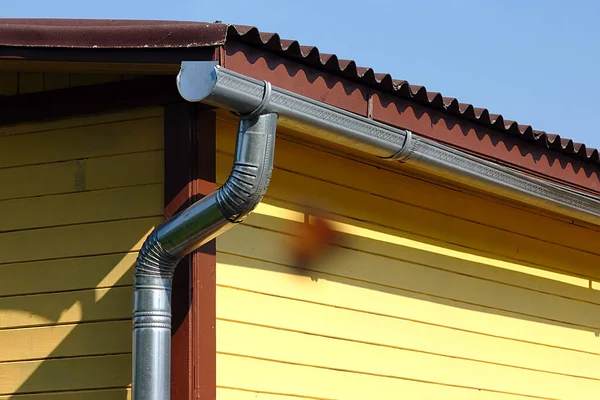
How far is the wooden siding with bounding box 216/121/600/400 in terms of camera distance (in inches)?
195

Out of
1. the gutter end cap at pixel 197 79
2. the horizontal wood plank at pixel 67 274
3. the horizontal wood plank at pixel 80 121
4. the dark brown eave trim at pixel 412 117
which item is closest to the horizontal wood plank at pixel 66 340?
the horizontal wood plank at pixel 67 274

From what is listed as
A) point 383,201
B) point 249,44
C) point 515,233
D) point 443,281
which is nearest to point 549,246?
point 515,233

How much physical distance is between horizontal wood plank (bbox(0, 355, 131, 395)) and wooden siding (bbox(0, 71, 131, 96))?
4.08ft

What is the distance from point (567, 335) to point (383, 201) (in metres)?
1.66

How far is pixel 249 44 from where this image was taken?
454 centimetres

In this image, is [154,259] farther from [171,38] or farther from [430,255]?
[430,255]

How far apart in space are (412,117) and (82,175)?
154cm

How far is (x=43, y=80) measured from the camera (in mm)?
5172

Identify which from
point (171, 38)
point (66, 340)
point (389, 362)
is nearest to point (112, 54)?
point (171, 38)

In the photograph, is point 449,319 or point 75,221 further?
point 449,319

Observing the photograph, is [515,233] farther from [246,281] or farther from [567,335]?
[246,281]

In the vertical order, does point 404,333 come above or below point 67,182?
below

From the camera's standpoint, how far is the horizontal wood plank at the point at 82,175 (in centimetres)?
489

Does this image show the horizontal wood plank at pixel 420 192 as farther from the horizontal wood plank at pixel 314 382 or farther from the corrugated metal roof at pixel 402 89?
the horizontal wood plank at pixel 314 382
